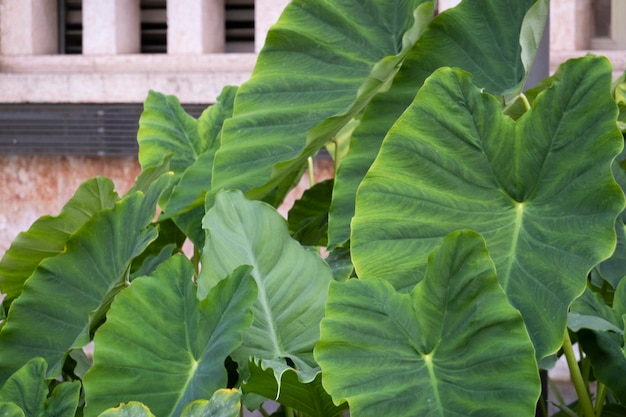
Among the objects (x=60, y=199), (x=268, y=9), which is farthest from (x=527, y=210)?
(x=60, y=199)

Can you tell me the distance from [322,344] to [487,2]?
364mm

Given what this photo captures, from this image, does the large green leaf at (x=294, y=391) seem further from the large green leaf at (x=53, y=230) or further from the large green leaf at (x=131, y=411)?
the large green leaf at (x=53, y=230)

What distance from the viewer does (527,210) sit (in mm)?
730

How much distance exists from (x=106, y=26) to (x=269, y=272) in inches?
118

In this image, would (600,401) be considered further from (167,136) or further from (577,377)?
(167,136)

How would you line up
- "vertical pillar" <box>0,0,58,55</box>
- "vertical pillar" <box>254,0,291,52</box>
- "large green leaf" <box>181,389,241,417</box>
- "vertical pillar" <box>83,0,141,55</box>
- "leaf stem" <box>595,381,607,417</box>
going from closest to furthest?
"large green leaf" <box>181,389,241,417</box>
"leaf stem" <box>595,381,607,417</box>
"vertical pillar" <box>254,0,291,52</box>
"vertical pillar" <box>83,0,141,55</box>
"vertical pillar" <box>0,0,58,55</box>

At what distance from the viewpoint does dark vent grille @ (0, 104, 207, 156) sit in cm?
367

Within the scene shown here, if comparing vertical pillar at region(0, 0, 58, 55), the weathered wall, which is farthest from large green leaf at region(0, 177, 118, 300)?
vertical pillar at region(0, 0, 58, 55)

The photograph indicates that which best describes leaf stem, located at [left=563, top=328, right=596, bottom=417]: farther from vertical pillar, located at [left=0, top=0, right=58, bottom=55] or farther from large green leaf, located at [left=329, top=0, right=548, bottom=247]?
vertical pillar, located at [left=0, top=0, right=58, bottom=55]

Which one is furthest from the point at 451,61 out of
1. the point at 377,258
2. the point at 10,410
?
the point at 10,410

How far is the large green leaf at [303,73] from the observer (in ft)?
2.99

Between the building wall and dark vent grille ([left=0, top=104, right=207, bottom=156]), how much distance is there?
38mm

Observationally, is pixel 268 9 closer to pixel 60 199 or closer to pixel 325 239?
pixel 60 199

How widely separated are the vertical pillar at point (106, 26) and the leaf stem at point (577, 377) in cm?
308
